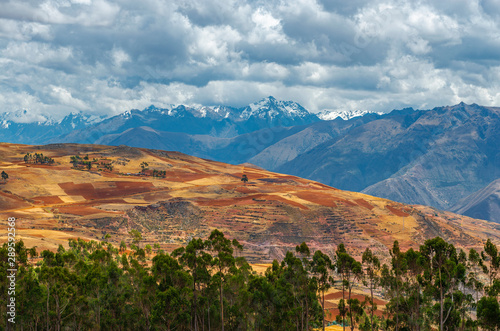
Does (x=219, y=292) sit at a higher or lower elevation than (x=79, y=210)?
lower

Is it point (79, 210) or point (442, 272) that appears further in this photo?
point (79, 210)

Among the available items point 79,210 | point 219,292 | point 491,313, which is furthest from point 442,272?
point 79,210

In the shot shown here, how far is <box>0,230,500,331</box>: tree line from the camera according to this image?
215 ft

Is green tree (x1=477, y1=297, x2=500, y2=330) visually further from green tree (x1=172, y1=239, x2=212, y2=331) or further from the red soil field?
the red soil field

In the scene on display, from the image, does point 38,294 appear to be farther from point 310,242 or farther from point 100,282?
point 310,242

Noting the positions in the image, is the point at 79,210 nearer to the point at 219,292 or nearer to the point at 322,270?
the point at 219,292

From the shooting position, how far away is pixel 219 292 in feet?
232

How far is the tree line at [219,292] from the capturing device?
65.5 meters

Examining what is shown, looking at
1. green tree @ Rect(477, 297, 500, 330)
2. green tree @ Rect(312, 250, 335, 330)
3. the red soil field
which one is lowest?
green tree @ Rect(477, 297, 500, 330)

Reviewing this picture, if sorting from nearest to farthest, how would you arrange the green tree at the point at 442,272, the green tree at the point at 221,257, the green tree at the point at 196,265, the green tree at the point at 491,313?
the green tree at the point at 491,313
the green tree at the point at 442,272
the green tree at the point at 196,265
the green tree at the point at 221,257

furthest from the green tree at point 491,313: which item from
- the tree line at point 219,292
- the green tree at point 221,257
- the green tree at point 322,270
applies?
the green tree at point 221,257

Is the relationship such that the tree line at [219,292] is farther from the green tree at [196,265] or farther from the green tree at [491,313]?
the green tree at [491,313]

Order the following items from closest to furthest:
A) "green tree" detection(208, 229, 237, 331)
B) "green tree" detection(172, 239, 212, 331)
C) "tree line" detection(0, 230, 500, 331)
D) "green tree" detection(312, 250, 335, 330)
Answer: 1. "tree line" detection(0, 230, 500, 331)
2. "green tree" detection(172, 239, 212, 331)
3. "green tree" detection(208, 229, 237, 331)
4. "green tree" detection(312, 250, 335, 330)

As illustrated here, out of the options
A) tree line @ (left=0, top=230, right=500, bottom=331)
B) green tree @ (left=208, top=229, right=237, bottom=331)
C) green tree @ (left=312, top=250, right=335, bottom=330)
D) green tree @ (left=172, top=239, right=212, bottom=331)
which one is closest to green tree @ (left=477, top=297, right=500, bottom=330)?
tree line @ (left=0, top=230, right=500, bottom=331)
